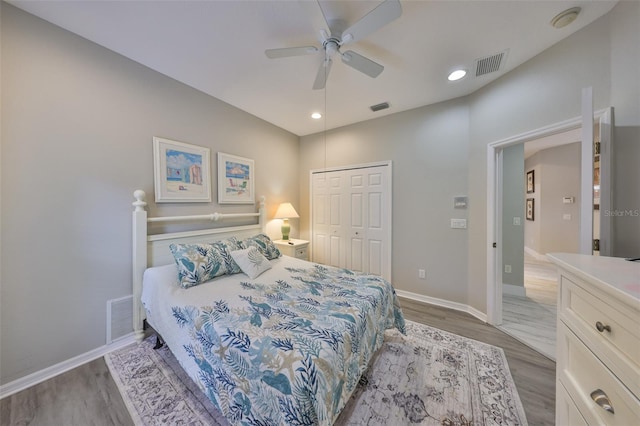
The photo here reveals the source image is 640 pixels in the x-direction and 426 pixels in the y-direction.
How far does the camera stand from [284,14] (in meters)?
1.60

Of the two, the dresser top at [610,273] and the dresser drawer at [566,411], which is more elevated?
the dresser top at [610,273]

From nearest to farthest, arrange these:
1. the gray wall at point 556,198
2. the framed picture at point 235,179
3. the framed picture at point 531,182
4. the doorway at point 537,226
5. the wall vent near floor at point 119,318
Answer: the wall vent near floor at point 119,318
the doorway at point 537,226
the framed picture at point 235,179
the gray wall at point 556,198
the framed picture at point 531,182

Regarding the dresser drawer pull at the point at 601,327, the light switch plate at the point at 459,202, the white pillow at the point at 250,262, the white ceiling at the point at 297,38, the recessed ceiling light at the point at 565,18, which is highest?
the white ceiling at the point at 297,38

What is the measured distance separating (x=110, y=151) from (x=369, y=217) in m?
3.25

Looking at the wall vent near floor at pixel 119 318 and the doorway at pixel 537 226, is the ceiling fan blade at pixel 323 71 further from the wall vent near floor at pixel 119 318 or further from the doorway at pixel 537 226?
the wall vent near floor at pixel 119 318

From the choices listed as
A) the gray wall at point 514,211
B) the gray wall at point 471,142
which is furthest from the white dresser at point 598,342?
the gray wall at point 514,211

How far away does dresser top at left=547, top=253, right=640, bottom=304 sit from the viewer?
0.67 m

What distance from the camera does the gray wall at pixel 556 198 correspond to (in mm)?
4531

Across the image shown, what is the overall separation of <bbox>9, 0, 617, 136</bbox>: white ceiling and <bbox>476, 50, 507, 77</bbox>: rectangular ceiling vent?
0.07 meters

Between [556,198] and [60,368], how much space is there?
27.2 ft

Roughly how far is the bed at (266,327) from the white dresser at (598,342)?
0.99 metres

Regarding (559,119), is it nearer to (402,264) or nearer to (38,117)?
(402,264)

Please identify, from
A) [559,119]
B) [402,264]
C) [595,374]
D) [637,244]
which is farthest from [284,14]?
[402,264]

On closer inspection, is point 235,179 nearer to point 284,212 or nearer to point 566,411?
point 284,212
